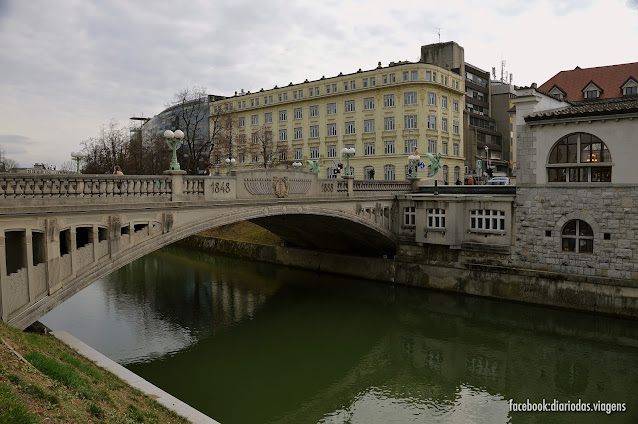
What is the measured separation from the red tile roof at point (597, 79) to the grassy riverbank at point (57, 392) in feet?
131

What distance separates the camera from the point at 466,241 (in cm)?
2545

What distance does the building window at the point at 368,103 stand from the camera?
5054 centimetres

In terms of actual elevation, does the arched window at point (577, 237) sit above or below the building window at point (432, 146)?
below

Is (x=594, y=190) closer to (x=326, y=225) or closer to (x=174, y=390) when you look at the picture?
(x=326, y=225)

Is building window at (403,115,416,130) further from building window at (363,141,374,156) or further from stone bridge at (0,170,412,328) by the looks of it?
stone bridge at (0,170,412,328)

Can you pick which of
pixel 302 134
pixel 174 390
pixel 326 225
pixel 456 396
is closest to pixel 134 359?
pixel 174 390

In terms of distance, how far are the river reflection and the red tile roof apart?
25.3 meters

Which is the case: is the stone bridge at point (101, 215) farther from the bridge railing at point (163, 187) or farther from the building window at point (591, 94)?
the building window at point (591, 94)

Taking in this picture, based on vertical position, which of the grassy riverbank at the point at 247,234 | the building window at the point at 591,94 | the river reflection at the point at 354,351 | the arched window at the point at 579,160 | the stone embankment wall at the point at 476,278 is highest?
the building window at the point at 591,94

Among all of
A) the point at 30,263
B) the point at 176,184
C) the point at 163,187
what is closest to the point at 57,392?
the point at 30,263

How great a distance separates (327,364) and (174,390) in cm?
522

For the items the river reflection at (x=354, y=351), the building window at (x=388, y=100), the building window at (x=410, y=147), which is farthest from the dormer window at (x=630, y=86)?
the river reflection at (x=354, y=351)

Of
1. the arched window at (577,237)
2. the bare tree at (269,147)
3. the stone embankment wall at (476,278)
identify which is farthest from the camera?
the bare tree at (269,147)

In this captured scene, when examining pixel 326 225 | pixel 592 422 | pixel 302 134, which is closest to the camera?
pixel 592 422
